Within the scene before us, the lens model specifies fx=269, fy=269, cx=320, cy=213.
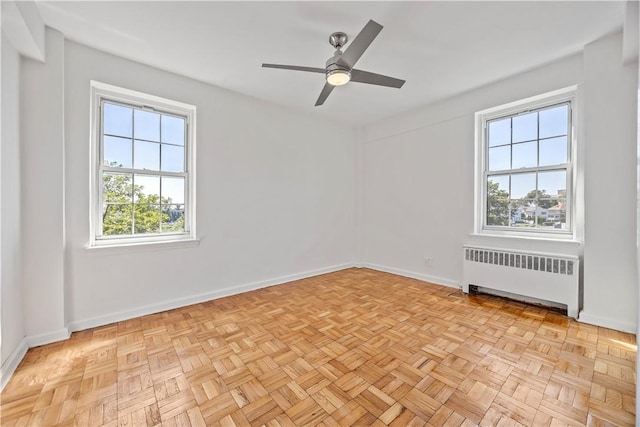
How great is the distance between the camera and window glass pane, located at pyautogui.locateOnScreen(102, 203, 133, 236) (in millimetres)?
2715

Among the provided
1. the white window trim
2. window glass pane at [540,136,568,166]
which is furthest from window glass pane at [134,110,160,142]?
window glass pane at [540,136,568,166]

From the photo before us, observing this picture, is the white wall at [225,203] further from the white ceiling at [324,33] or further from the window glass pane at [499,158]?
the window glass pane at [499,158]

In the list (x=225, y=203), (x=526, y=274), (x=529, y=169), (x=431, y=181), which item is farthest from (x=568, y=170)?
(x=225, y=203)

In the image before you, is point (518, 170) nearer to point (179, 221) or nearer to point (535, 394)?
point (535, 394)

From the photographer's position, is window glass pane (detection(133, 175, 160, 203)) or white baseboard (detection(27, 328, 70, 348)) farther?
window glass pane (detection(133, 175, 160, 203))

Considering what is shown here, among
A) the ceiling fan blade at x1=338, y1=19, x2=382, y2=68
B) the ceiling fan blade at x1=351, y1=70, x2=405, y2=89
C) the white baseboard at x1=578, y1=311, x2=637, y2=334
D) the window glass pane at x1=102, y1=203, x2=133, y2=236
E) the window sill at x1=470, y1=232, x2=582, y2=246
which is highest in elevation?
the ceiling fan blade at x1=338, y1=19, x2=382, y2=68

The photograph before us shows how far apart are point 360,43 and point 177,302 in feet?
10.2

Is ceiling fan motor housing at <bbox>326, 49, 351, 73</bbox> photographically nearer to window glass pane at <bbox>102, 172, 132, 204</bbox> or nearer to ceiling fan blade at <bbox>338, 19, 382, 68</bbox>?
ceiling fan blade at <bbox>338, 19, 382, 68</bbox>

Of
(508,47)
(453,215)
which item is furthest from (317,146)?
(508,47)

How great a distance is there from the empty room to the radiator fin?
20mm

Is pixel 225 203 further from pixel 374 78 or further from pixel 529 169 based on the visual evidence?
pixel 529 169

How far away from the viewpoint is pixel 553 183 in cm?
303

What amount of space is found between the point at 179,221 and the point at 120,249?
2.17ft

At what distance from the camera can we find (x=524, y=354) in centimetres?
204
